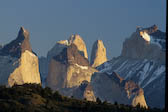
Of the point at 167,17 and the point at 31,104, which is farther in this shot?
the point at 31,104

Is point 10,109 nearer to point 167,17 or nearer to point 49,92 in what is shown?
point 49,92

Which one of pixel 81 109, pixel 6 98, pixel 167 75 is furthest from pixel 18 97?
→ pixel 167 75

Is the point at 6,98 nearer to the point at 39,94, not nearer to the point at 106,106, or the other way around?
the point at 39,94

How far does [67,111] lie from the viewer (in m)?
96.9

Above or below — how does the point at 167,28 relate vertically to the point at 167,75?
above

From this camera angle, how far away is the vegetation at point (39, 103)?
92.4 meters

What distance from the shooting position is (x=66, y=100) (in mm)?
110000

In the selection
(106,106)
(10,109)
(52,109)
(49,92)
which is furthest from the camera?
(49,92)

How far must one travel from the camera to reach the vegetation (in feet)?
303

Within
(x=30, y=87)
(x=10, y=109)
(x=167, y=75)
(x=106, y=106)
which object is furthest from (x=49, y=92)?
(x=167, y=75)

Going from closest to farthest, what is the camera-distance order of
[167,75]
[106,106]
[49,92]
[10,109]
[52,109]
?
1. [167,75]
2. [10,109]
3. [52,109]
4. [106,106]
5. [49,92]

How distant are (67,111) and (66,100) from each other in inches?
515

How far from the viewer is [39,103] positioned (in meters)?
97.9

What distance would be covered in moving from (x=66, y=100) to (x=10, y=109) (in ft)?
77.2
